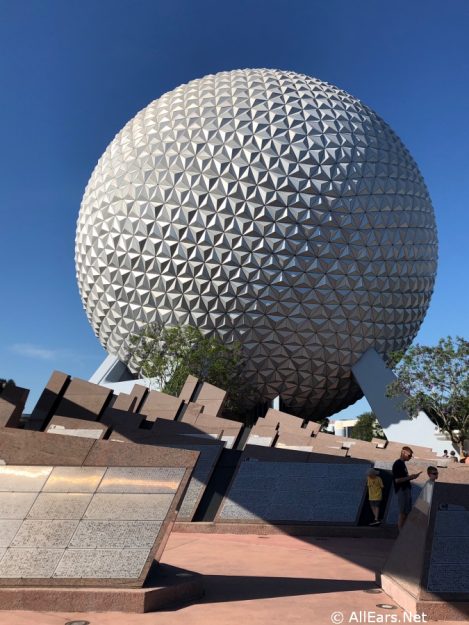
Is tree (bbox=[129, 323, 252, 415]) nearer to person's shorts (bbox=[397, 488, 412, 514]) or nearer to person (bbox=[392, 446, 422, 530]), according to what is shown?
person (bbox=[392, 446, 422, 530])

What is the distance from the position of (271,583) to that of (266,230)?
79.8 feet

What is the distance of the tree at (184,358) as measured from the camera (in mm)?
28469

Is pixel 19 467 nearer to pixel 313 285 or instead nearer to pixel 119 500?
pixel 119 500

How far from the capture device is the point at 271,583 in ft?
17.3

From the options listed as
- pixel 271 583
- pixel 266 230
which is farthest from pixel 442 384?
pixel 271 583

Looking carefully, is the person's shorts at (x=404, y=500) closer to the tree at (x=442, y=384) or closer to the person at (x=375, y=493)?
the person at (x=375, y=493)

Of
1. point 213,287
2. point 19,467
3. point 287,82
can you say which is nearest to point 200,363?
point 213,287

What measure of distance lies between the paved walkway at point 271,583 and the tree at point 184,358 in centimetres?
2024

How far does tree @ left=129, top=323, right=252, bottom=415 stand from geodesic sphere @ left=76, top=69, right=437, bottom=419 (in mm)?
1015

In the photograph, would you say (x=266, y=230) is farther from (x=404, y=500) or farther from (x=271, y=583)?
(x=271, y=583)

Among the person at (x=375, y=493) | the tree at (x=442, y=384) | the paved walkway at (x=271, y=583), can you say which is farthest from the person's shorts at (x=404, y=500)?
the tree at (x=442, y=384)

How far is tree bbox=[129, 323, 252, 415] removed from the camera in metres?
28.5

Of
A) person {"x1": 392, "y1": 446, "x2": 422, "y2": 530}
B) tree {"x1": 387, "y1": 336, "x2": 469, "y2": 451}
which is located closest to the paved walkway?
person {"x1": 392, "y1": 446, "x2": 422, "y2": 530}

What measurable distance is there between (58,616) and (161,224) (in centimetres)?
2601
